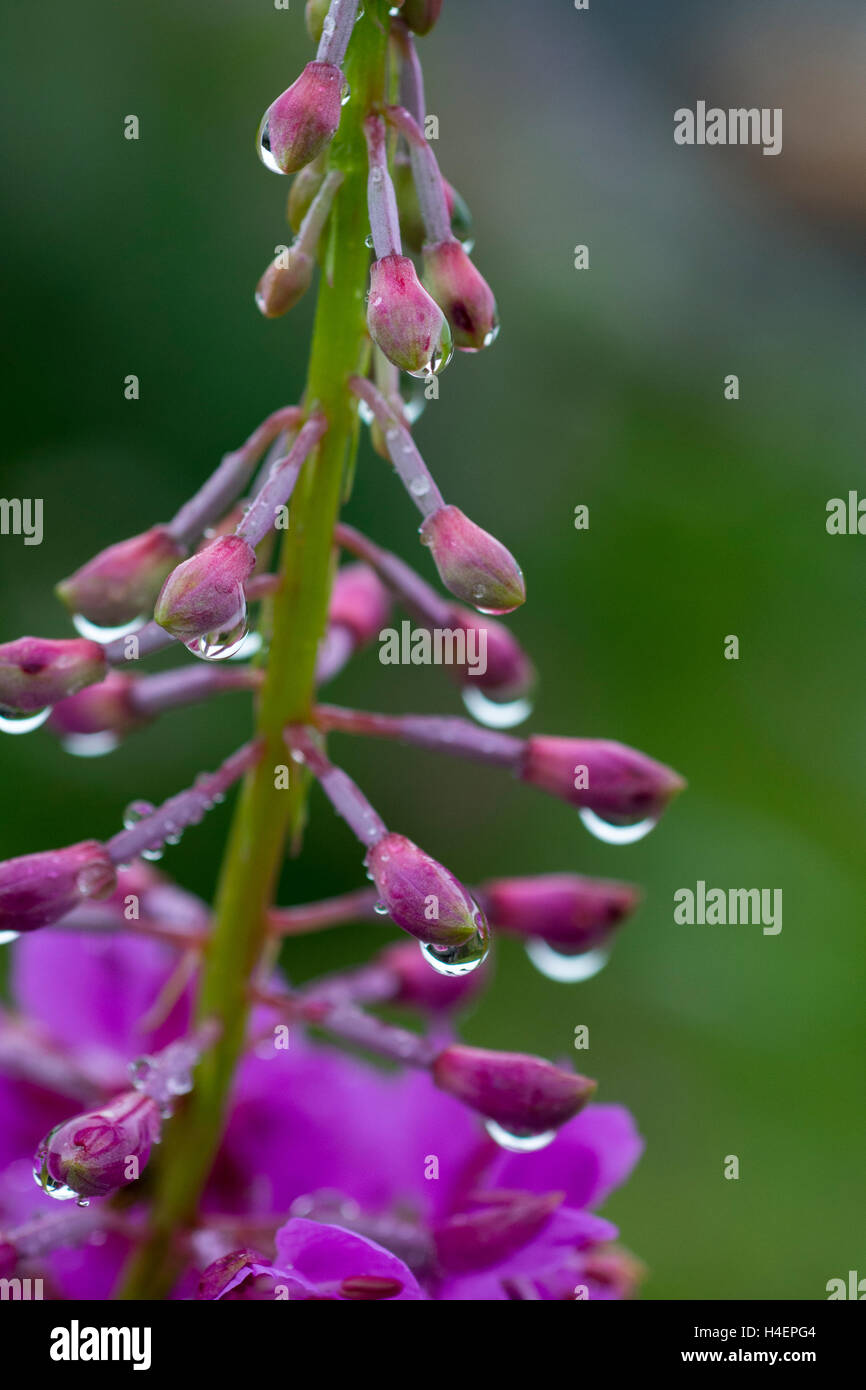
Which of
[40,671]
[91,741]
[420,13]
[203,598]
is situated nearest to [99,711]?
[91,741]


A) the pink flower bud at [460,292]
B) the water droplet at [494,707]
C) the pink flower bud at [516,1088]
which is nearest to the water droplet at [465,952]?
the pink flower bud at [516,1088]

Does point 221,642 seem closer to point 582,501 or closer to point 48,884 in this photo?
point 48,884

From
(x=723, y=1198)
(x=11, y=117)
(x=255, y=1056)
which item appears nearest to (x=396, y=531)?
(x=11, y=117)

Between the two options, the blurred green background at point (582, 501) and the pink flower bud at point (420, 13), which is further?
the blurred green background at point (582, 501)

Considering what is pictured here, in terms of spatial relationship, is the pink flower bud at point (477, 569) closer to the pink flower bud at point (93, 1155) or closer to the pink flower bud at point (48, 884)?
the pink flower bud at point (48, 884)

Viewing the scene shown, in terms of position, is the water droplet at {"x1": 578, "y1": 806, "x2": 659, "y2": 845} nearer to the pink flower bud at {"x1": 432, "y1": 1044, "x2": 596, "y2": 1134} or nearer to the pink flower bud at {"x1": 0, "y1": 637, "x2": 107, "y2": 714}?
the pink flower bud at {"x1": 432, "y1": 1044, "x2": 596, "y2": 1134}
